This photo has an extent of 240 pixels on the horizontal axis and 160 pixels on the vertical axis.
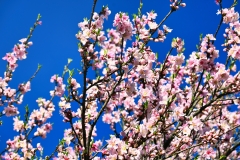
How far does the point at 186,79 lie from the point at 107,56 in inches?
84.8

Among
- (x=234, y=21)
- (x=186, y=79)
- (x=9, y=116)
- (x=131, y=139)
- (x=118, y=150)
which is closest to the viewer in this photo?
(x=118, y=150)

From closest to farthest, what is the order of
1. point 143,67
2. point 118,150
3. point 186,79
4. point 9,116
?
point 118,150, point 143,67, point 186,79, point 9,116

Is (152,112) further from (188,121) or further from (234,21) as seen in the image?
(234,21)

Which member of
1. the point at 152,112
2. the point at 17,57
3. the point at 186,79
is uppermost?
the point at 17,57

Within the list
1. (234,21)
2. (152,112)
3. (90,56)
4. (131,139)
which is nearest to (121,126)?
(152,112)

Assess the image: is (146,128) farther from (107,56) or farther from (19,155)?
(19,155)

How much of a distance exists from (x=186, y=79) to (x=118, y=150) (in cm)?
262

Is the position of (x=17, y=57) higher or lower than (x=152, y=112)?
higher

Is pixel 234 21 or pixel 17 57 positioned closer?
pixel 234 21

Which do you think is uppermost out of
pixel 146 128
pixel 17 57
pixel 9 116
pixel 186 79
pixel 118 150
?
pixel 17 57

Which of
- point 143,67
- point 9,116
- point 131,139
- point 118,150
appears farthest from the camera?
point 9,116

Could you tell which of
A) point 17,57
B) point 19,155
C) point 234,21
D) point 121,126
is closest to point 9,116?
point 19,155

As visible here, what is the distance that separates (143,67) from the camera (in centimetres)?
480

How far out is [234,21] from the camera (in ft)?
17.0
